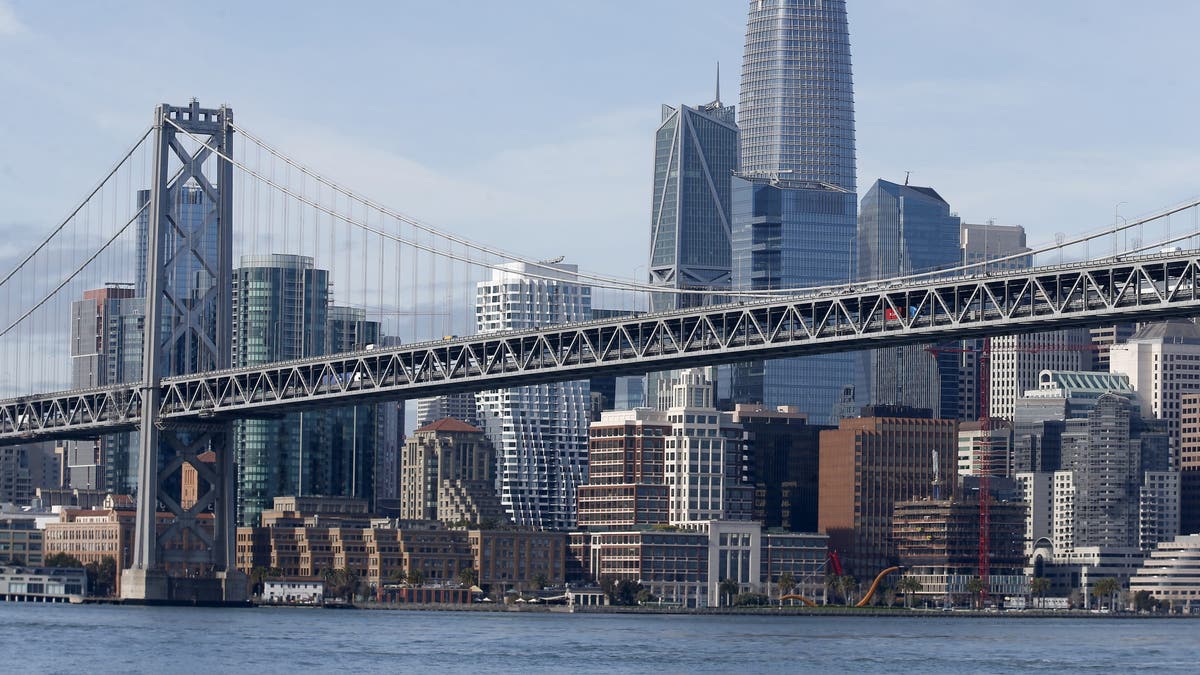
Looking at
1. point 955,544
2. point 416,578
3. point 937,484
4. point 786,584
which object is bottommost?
point 786,584

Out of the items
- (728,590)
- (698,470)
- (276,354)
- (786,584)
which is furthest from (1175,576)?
(276,354)

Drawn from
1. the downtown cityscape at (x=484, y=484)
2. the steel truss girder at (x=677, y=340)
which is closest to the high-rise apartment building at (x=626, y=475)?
the downtown cityscape at (x=484, y=484)

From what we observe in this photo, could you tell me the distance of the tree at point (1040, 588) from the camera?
184 meters

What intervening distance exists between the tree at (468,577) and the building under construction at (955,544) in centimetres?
3802

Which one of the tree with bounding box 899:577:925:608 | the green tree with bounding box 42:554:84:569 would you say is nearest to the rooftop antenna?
the tree with bounding box 899:577:925:608

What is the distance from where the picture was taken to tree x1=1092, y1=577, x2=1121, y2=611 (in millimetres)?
184250

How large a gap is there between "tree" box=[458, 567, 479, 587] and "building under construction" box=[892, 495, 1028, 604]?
38.0 m

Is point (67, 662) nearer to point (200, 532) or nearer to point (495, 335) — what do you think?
→ point (495, 335)

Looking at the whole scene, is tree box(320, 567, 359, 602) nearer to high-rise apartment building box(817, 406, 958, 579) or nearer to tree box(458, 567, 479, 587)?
tree box(458, 567, 479, 587)

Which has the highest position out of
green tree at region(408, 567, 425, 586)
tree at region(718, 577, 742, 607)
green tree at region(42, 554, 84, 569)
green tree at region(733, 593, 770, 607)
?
green tree at region(42, 554, 84, 569)

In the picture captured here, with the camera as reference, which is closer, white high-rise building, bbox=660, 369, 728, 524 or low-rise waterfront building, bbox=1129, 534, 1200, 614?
white high-rise building, bbox=660, 369, 728, 524

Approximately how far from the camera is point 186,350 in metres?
99.0

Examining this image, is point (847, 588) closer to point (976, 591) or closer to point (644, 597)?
point (976, 591)

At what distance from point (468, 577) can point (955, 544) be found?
1777 inches
